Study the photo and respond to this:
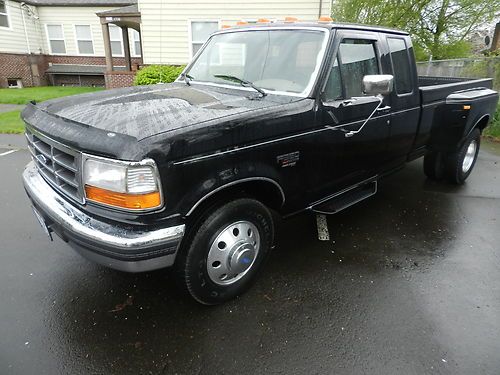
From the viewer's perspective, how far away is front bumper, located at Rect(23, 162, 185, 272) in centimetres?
221

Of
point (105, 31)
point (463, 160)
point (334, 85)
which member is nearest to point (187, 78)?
point (334, 85)

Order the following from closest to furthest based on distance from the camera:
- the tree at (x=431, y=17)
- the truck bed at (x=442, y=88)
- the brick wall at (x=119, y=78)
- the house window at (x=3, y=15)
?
1. the truck bed at (x=442, y=88)
2. the brick wall at (x=119, y=78)
3. the house window at (x=3, y=15)
4. the tree at (x=431, y=17)

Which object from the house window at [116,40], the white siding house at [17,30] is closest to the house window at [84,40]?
the house window at [116,40]

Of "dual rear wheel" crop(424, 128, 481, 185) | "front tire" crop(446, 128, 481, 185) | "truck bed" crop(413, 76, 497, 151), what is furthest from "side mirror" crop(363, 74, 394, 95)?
"front tire" crop(446, 128, 481, 185)

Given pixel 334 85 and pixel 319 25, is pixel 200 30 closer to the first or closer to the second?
pixel 319 25

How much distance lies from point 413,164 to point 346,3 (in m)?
15.7

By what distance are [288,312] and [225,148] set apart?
4.45 feet

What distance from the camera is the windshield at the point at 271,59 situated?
311cm

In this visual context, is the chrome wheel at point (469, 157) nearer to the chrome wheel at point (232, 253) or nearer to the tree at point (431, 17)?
the chrome wheel at point (232, 253)

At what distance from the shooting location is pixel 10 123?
8906 mm

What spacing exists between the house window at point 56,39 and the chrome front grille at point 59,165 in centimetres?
1978

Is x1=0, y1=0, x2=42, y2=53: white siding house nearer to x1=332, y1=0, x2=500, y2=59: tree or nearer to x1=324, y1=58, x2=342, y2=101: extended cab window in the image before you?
x1=332, y1=0, x2=500, y2=59: tree

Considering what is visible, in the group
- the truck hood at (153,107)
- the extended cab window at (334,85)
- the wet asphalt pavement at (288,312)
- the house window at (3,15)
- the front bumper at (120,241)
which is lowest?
the wet asphalt pavement at (288,312)

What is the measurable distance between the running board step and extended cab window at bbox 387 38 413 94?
42.8 inches
